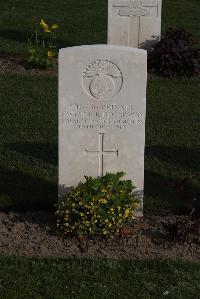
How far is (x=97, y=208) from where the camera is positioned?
20.3 feet

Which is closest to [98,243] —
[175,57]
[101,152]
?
[101,152]

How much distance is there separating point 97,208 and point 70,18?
35.5 feet

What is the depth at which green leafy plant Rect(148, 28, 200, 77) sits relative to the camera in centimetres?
1184

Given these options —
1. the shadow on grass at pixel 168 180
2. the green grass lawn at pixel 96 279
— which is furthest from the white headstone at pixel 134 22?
the green grass lawn at pixel 96 279

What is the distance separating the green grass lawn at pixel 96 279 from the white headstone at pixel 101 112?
96 centimetres

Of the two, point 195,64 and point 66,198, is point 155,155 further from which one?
point 195,64

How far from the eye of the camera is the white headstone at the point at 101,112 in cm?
621

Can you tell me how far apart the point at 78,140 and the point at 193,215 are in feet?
4.68

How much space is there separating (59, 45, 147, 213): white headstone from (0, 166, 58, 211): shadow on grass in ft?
1.92

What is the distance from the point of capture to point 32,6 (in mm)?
17422

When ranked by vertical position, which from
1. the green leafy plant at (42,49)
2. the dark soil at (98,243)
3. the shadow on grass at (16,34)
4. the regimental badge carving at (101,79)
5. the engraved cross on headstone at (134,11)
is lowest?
the dark soil at (98,243)

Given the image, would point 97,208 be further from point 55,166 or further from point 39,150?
point 39,150

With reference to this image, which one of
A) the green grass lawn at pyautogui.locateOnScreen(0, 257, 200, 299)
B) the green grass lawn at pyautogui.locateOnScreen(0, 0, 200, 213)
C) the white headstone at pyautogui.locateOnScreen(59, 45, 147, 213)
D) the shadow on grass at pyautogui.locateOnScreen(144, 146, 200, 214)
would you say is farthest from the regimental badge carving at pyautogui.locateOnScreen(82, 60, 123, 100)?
the green grass lawn at pyautogui.locateOnScreen(0, 257, 200, 299)

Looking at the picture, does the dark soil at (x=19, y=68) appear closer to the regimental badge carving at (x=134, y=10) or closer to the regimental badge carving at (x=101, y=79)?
the regimental badge carving at (x=134, y=10)
